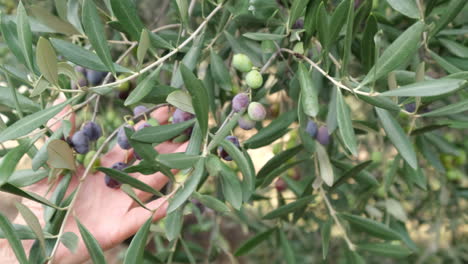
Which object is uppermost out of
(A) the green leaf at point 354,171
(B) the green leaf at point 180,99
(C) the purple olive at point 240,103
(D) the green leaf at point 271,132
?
(B) the green leaf at point 180,99

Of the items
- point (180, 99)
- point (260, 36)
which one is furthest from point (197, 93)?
point (260, 36)

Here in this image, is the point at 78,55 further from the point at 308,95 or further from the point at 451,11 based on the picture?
the point at 451,11

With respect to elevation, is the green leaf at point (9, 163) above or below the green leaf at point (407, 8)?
below

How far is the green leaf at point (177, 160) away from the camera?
80cm

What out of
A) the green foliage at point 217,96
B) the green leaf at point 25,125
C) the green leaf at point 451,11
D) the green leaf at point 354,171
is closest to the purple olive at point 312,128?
the green foliage at point 217,96

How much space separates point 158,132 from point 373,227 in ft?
2.04

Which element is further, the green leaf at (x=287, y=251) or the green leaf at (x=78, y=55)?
the green leaf at (x=287, y=251)

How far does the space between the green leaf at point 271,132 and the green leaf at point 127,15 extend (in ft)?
1.11

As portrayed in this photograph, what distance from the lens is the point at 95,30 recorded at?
2.77 ft

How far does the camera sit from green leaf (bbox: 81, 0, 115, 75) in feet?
2.69

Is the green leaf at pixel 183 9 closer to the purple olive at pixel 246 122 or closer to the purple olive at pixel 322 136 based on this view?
the purple olive at pixel 246 122

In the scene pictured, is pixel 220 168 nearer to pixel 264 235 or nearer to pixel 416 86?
pixel 416 86

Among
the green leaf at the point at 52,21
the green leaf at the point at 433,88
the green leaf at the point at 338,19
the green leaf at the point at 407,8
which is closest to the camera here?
the green leaf at the point at 433,88

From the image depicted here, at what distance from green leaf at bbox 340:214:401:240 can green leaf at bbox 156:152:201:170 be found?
1.76 feet
